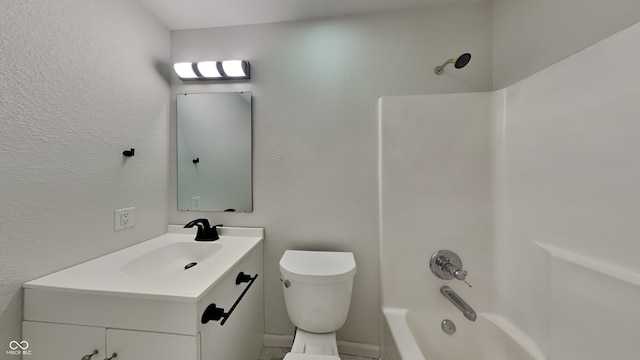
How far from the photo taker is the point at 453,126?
128 cm

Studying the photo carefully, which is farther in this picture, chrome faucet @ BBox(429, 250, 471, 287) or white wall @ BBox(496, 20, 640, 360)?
chrome faucet @ BBox(429, 250, 471, 287)

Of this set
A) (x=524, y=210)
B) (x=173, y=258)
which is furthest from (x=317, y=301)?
(x=524, y=210)

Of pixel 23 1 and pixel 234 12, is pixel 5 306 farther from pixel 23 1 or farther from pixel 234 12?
pixel 234 12

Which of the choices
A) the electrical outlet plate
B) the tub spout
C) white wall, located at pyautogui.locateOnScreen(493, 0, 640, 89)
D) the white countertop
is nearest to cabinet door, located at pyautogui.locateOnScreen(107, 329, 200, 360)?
the white countertop

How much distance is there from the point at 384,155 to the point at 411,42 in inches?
30.9

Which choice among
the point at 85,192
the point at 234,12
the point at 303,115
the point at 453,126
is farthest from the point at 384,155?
the point at 85,192

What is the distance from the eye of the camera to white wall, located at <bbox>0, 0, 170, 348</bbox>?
791 mm

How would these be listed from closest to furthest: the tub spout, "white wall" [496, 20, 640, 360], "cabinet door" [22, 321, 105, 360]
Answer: "white wall" [496, 20, 640, 360]
"cabinet door" [22, 321, 105, 360]
the tub spout

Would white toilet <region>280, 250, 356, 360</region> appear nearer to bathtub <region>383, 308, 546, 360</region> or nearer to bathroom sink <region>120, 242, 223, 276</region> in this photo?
bathtub <region>383, 308, 546, 360</region>

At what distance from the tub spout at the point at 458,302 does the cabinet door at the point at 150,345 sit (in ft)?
4.11

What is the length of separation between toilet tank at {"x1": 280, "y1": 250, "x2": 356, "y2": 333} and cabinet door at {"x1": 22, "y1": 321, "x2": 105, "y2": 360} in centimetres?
76

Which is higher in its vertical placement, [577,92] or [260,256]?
[577,92]

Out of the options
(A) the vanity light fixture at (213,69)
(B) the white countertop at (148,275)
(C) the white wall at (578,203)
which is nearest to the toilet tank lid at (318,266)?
(B) the white countertop at (148,275)

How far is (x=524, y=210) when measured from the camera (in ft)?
3.53
